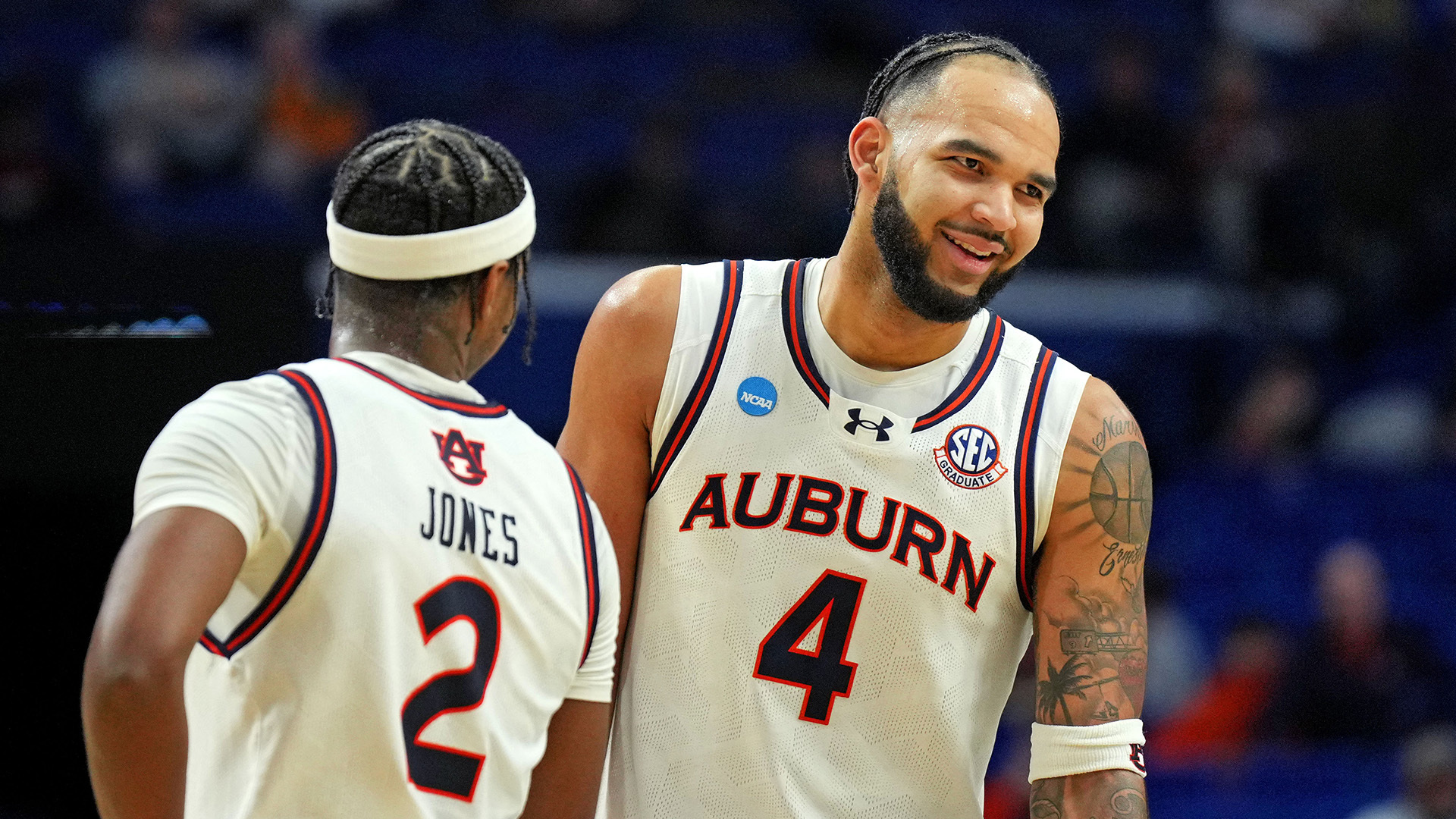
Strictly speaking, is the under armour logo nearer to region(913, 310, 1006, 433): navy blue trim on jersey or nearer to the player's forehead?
region(913, 310, 1006, 433): navy blue trim on jersey

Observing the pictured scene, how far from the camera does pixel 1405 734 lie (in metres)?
7.93

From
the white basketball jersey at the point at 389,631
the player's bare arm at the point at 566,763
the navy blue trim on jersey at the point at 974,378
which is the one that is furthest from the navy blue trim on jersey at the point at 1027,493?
the white basketball jersey at the point at 389,631

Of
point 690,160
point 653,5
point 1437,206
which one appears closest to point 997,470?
point 690,160

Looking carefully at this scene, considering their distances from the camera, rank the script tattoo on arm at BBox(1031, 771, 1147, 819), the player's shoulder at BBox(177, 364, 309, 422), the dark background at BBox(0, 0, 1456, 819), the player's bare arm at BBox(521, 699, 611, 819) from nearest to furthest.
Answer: the player's shoulder at BBox(177, 364, 309, 422), the player's bare arm at BBox(521, 699, 611, 819), the script tattoo on arm at BBox(1031, 771, 1147, 819), the dark background at BBox(0, 0, 1456, 819)

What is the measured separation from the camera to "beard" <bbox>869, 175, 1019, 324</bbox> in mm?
3248

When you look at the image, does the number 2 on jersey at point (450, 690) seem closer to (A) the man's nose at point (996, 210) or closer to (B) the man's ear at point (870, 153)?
(A) the man's nose at point (996, 210)

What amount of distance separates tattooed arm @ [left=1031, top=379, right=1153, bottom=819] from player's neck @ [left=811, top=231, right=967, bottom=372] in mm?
358

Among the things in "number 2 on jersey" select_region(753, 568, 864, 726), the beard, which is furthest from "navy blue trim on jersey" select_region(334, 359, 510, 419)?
the beard

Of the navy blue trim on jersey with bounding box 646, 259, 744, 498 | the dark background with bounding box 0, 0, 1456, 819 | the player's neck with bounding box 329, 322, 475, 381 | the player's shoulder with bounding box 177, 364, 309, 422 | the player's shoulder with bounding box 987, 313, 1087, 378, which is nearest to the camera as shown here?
the player's shoulder with bounding box 177, 364, 309, 422

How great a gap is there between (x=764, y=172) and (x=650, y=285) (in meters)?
6.87

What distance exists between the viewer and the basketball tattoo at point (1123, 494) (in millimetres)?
3248

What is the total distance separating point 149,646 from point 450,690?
498 millimetres

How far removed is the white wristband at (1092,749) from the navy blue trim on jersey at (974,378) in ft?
2.22

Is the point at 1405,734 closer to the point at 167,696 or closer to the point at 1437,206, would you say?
the point at 1437,206
